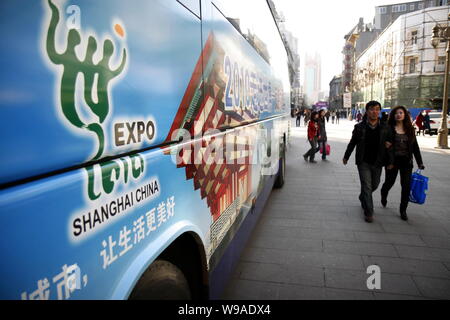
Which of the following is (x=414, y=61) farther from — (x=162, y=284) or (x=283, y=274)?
(x=162, y=284)

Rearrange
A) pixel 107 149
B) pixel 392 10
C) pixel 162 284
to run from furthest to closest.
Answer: pixel 392 10
pixel 162 284
pixel 107 149

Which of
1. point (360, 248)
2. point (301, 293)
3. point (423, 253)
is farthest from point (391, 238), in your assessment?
point (301, 293)

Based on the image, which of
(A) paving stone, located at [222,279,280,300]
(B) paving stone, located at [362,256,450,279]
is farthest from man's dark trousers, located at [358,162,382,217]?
(A) paving stone, located at [222,279,280,300]

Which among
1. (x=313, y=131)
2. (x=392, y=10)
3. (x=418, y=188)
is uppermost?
(x=392, y=10)

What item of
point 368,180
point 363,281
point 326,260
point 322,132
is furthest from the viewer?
point 322,132

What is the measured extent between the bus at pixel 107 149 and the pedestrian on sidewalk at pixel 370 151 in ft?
12.5

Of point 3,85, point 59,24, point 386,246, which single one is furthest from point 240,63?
point 386,246

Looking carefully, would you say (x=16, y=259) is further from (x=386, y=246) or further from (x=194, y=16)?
(x=386, y=246)

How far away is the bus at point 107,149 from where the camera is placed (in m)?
0.94

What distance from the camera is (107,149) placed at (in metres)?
1.26

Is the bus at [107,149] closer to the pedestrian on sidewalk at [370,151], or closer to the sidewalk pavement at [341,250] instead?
the sidewalk pavement at [341,250]

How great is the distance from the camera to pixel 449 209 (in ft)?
20.8

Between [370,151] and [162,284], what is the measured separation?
4720 mm
